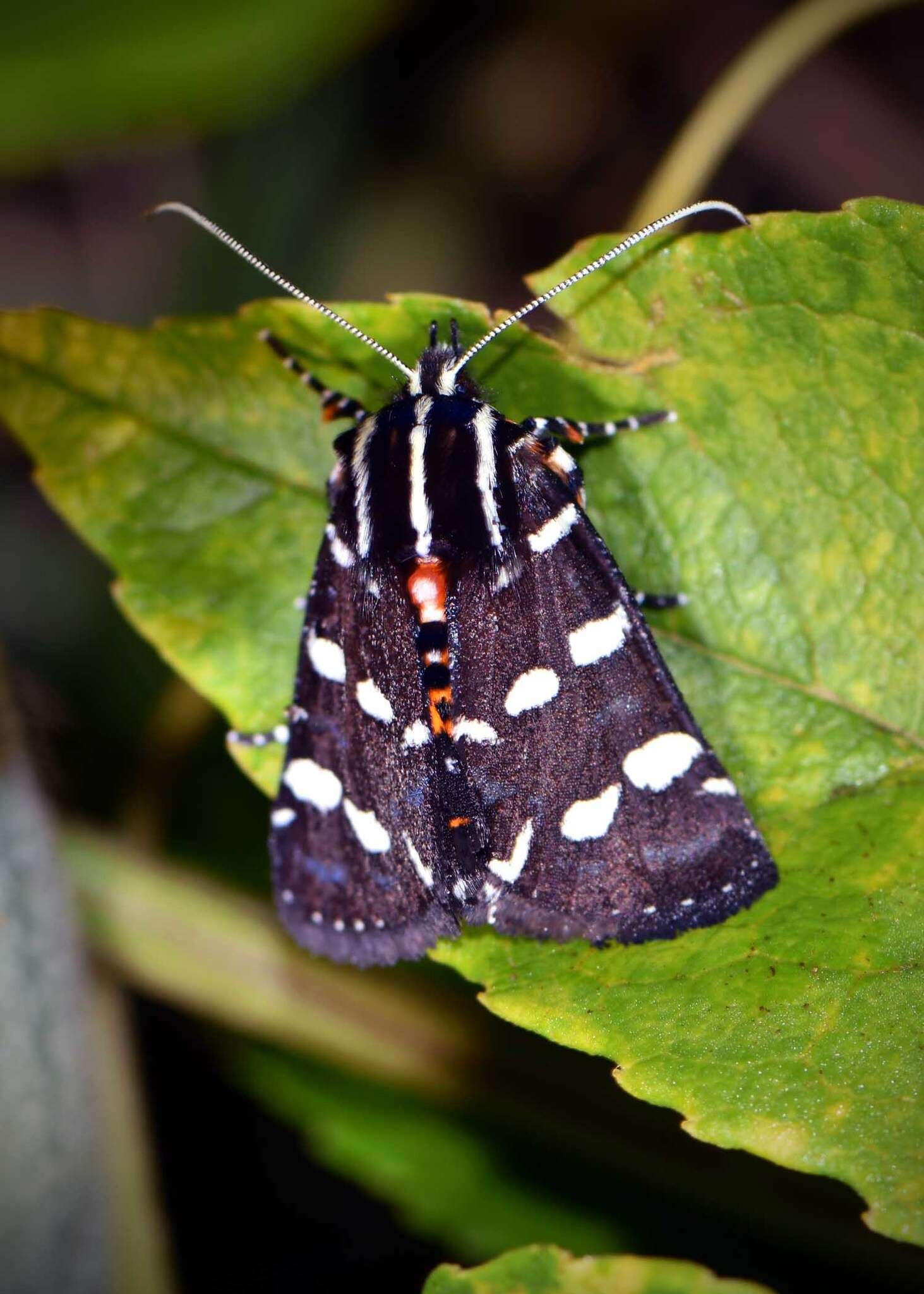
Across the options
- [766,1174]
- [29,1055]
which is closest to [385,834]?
[29,1055]

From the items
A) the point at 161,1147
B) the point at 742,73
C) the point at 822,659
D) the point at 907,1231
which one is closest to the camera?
the point at 907,1231

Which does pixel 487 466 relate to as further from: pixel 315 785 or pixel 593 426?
pixel 315 785

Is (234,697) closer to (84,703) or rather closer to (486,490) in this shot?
(486,490)

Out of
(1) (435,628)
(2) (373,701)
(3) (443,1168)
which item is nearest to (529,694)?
(1) (435,628)

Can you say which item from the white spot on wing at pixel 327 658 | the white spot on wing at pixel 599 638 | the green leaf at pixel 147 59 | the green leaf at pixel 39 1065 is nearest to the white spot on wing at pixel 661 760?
the white spot on wing at pixel 599 638

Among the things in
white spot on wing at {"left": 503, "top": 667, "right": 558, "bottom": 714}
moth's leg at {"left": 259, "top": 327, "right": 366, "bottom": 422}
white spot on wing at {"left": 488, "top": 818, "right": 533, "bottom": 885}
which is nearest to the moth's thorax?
moth's leg at {"left": 259, "top": 327, "right": 366, "bottom": 422}
